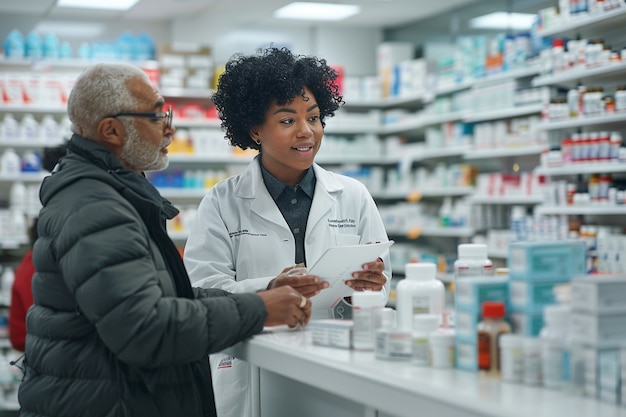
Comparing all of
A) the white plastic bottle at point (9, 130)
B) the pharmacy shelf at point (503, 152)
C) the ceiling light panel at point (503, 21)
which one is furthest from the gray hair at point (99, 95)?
the ceiling light panel at point (503, 21)

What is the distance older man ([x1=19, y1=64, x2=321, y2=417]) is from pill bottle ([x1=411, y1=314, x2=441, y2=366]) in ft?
1.74

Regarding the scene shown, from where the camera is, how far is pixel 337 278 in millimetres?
2498

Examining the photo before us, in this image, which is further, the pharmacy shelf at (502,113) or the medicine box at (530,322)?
Answer: the pharmacy shelf at (502,113)

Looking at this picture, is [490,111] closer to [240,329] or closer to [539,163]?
[539,163]

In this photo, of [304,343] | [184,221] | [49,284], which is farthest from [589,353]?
[184,221]

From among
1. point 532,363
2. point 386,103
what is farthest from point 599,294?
point 386,103

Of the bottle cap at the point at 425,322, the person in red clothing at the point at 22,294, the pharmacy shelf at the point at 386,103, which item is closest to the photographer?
the bottle cap at the point at 425,322

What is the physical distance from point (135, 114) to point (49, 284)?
512mm

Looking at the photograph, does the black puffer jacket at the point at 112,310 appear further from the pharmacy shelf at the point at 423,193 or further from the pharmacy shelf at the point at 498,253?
the pharmacy shelf at the point at 423,193

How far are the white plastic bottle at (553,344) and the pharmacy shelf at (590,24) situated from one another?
177 inches

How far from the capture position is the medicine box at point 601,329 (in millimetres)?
1578

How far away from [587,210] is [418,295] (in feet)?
14.2

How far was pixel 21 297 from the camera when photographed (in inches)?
190

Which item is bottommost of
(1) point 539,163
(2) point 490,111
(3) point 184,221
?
(3) point 184,221
